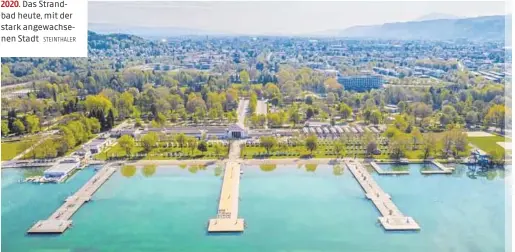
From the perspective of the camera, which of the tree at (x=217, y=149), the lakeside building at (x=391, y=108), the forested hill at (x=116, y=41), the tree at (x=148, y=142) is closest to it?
the tree at (x=217, y=149)

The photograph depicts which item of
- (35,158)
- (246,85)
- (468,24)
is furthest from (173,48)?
(35,158)

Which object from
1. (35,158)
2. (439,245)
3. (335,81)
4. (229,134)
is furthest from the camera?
(335,81)

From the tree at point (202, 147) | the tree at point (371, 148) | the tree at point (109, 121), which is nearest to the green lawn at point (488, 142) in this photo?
the tree at point (371, 148)

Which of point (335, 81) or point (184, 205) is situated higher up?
point (335, 81)

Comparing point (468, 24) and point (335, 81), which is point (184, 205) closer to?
point (335, 81)

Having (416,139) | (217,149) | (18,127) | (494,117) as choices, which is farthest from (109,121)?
(494,117)

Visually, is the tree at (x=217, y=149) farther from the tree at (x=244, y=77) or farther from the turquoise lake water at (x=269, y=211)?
the tree at (x=244, y=77)
